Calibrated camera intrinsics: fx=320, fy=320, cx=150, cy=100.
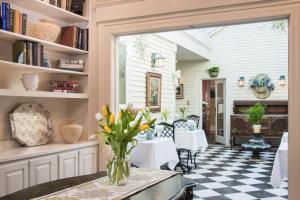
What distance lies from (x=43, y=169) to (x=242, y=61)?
27.6 ft

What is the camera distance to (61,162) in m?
3.27

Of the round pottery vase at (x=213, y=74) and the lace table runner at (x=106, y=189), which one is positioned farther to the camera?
the round pottery vase at (x=213, y=74)

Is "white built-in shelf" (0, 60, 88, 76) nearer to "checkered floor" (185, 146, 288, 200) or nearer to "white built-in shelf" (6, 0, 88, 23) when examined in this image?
"white built-in shelf" (6, 0, 88, 23)

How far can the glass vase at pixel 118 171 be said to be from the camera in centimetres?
202

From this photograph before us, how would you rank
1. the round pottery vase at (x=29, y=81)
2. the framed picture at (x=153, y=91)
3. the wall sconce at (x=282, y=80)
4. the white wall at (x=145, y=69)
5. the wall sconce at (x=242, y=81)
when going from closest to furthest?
the round pottery vase at (x=29, y=81) < the white wall at (x=145, y=69) < the framed picture at (x=153, y=91) < the wall sconce at (x=282, y=80) < the wall sconce at (x=242, y=81)

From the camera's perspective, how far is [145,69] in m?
6.94

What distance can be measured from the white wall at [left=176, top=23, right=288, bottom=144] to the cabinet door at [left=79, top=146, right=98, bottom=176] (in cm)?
717

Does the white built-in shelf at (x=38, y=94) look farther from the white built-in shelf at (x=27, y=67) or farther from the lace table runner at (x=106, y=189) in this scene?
the lace table runner at (x=106, y=189)

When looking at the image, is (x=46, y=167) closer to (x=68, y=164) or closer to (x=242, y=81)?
(x=68, y=164)

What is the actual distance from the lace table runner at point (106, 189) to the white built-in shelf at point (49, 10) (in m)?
2.07

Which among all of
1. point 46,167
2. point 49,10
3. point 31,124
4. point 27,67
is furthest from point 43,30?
point 46,167

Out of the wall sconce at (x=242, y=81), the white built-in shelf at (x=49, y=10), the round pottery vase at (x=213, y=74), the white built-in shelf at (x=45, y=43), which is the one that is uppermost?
the white built-in shelf at (x=49, y=10)

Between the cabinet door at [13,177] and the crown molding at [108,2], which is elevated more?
the crown molding at [108,2]

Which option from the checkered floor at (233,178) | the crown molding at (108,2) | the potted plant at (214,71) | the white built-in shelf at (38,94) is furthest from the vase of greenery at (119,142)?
the potted plant at (214,71)
